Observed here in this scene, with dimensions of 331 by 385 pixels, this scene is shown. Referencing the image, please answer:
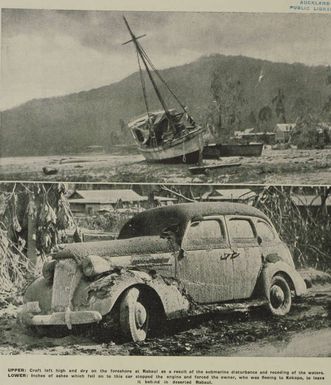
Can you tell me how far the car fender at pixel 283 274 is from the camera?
4.83 metres

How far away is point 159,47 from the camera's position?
516cm

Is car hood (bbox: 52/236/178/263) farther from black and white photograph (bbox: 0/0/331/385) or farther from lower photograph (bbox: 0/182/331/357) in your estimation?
black and white photograph (bbox: 0/0/331/385)

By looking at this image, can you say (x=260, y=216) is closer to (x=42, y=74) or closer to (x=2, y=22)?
(x=42, y=74)

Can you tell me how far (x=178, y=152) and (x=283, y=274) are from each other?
114 centimetres

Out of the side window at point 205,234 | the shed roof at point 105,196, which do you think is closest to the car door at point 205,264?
the side window at point 205,234

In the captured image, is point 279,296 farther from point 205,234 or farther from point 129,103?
point 129,103

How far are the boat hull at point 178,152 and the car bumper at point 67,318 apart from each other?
1.32 metres

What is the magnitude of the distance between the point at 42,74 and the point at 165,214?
136 centimetres

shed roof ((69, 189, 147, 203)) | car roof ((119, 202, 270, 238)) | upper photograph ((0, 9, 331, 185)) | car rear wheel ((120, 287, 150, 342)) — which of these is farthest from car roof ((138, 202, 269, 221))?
car rear wheel ((120, 287, 150, 342))

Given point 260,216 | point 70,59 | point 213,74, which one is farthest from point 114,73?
point 260,216

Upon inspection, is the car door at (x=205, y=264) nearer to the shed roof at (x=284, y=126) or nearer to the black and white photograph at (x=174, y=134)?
the black and white photograph at (x=174, y=134)

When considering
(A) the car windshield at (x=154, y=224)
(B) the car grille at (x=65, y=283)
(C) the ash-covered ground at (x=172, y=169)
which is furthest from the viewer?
(C) the ash-covered ground at (x=172, y=169)

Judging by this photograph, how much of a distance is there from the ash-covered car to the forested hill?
2.40 feet

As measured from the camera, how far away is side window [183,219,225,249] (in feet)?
15.3
